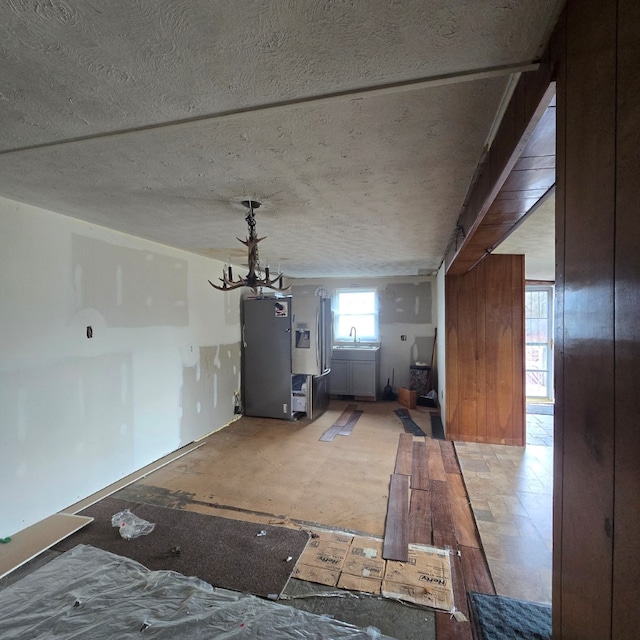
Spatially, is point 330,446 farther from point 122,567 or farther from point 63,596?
point 63,596

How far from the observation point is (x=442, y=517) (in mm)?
2684

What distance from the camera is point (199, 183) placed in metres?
2.09

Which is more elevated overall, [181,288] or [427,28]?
[427,28]

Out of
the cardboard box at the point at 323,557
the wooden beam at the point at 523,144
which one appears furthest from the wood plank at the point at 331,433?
the wooden beam at the point at 523,144

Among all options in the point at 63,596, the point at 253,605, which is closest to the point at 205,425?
→ the point at 63,596

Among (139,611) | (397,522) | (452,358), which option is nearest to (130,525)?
(139,611)

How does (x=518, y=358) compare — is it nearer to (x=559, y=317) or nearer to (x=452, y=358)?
(x=452, y=358)

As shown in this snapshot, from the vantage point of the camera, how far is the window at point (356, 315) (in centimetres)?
699

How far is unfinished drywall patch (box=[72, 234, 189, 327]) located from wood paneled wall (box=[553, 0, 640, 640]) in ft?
11.0

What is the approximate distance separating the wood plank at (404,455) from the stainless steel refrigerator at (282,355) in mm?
1547

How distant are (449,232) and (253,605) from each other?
3.17m

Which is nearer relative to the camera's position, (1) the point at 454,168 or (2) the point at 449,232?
(1) the point at 454,168

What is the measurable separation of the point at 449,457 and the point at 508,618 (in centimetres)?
210

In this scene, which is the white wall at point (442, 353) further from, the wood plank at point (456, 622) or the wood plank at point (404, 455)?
the wood plank at point (456, 622)
